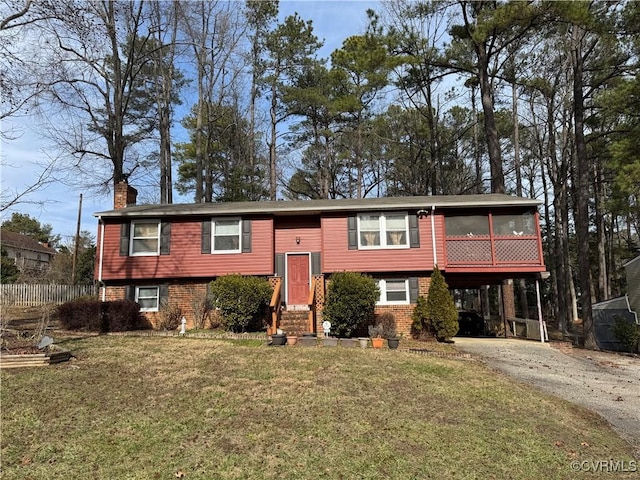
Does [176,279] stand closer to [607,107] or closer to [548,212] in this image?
[607,107]

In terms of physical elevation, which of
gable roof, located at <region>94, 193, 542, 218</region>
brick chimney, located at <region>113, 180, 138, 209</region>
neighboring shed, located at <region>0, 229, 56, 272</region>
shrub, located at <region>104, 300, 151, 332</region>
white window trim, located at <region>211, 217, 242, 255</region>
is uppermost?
neighboring shed, located at <region>0, 229, 56, 272</region>

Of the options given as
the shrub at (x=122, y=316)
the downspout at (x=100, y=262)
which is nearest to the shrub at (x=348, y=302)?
the shrub at (x=122, y=316)

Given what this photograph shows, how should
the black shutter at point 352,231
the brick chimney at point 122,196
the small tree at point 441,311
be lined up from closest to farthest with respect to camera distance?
the small tree at point 441,311 → the black shutter at point 352,231 → the brick chimney at point 122,196

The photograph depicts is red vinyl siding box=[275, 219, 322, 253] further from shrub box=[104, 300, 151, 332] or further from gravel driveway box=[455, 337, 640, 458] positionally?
gravel driveway box=[455, 337, 640, 458]

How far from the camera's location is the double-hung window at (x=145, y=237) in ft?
48.5

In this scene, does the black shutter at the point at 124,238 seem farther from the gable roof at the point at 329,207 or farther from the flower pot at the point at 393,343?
the flower pot at the point at 393,343

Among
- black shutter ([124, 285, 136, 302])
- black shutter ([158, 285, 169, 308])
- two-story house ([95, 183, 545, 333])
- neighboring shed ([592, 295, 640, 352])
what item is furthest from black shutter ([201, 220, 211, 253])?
neighboring shed ([592, 295, 640, 352])

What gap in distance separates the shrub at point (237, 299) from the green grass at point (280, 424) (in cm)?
416

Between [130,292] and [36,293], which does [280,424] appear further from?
[36,293]

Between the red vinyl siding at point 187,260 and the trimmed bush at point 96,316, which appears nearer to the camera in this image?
the trimmed bush at point 96,316

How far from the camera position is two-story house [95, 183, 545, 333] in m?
14.4

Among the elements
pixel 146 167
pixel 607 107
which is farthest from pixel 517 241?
pixel 146 167

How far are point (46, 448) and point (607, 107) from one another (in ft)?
62.2

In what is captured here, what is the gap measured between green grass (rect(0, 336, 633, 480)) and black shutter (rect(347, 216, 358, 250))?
6.69 meters
